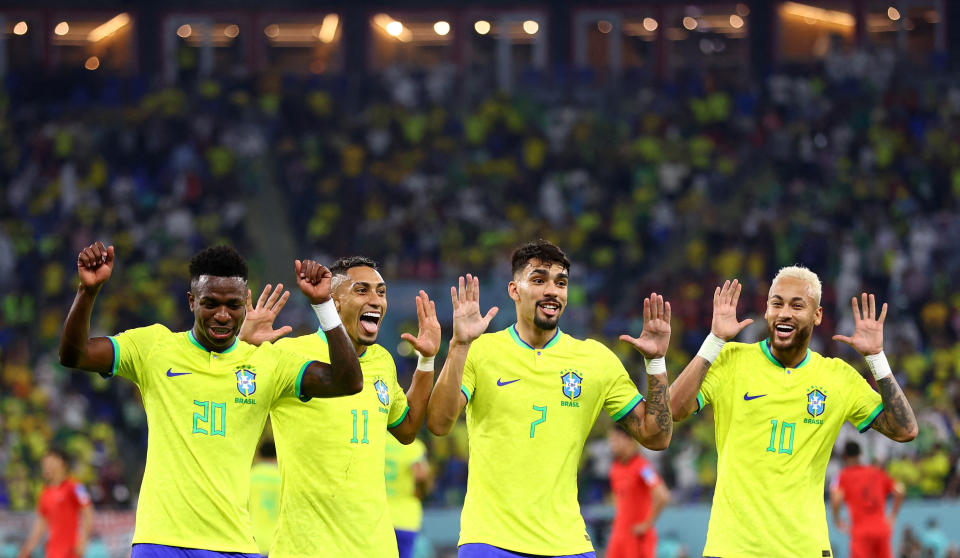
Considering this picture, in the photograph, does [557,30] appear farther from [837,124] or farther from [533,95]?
[837,124]

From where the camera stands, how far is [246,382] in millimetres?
7172

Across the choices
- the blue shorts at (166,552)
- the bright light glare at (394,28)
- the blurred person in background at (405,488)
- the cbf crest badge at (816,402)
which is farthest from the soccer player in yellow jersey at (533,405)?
the bright light glare at (394,28)

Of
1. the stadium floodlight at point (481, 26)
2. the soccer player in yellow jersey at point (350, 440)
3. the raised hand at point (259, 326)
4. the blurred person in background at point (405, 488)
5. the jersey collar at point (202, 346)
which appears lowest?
the blurred person in background at point (405, 488)

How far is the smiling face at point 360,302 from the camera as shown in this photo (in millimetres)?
7715

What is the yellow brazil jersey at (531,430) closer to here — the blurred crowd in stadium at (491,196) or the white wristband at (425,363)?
the white wristband at (425,363)

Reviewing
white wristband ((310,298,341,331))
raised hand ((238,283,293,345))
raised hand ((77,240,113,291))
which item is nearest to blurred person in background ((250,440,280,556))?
raised hand ((238,283,293,345))

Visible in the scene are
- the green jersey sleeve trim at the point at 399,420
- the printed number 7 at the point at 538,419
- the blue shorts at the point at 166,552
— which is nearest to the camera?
the blue shorts at the point at 166,552

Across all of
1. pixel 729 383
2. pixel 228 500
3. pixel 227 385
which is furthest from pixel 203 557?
pixel 729 383

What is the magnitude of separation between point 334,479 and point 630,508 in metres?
8.01

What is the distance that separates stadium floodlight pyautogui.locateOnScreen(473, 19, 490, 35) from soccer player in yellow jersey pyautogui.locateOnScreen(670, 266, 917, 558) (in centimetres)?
2428

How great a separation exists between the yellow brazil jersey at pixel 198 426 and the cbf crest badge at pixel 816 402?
2.99 metres

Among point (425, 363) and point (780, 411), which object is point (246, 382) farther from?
point (780, 411)

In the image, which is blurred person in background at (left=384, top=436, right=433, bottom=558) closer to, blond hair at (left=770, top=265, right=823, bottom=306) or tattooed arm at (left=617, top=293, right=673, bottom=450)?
tattooed arm at (left=617, top=293, right=673, bottom=450)

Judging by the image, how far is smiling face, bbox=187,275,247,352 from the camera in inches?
279
